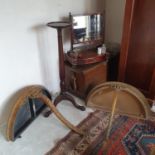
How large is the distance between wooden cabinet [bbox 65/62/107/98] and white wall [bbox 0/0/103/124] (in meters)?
0.26

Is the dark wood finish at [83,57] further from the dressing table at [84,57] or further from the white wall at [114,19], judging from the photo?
the white wall at [114,19]

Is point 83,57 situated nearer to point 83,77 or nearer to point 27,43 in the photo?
point 83,77

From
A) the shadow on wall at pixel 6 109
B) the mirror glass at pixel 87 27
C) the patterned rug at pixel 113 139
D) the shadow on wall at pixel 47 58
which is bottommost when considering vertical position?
the patterned rug at pixel 113 139

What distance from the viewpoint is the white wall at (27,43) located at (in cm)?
160

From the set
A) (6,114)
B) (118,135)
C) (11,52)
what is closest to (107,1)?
(11,52)

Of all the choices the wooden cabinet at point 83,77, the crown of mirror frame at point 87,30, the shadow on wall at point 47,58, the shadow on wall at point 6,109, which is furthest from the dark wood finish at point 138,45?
the shadow on wall at point 6,109

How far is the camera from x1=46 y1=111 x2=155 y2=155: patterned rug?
1.51 metres

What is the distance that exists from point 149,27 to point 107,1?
38.6 inches

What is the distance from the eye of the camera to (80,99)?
7.27 feet

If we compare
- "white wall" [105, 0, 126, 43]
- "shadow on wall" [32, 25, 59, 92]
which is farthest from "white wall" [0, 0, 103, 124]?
"white wall" [105, 0, 126, 43]

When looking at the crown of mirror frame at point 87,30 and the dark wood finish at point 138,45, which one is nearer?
the dark wood finish at point 138,45

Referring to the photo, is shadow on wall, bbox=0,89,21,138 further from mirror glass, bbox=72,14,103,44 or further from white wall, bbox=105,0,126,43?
white wall, bbox=105,0,126,43

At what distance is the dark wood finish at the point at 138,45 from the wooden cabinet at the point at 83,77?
0.24 metres

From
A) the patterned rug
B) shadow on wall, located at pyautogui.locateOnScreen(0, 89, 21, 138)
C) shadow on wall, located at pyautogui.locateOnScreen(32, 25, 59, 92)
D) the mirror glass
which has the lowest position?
the patterned rug
